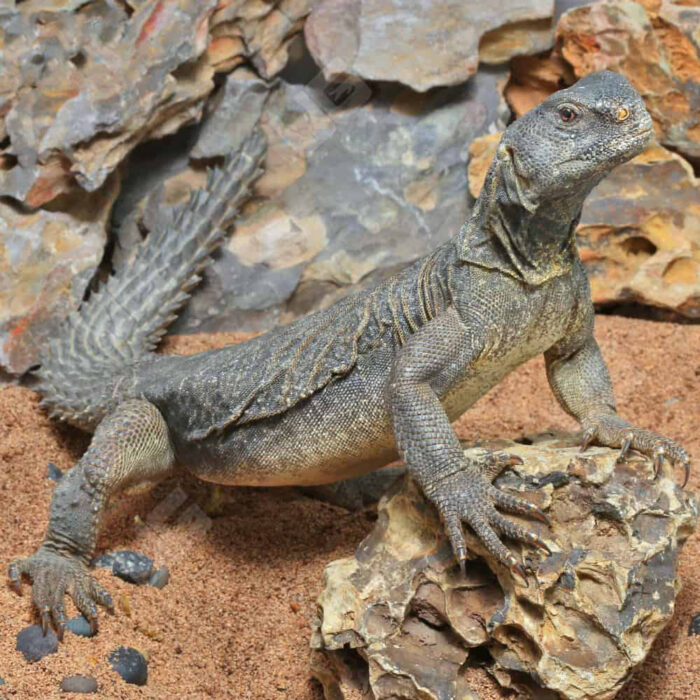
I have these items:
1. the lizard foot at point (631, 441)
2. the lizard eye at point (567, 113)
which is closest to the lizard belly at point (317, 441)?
the lizard foot at point (631, 441)

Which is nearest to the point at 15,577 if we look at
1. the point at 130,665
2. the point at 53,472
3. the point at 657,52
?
the point at 130,665

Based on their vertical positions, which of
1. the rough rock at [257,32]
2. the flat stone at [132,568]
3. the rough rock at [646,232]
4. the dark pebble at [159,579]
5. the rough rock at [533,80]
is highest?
the rough rock at [257,32]

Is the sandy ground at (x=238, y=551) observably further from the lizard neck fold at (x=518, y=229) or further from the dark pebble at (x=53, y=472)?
the lizard neck fold at (x=518, y=229)

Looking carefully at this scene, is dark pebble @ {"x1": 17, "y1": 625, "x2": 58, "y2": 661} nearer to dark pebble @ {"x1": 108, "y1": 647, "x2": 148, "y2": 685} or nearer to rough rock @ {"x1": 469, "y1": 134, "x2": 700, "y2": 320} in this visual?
dark pebble @ {"x1": 108, "y1": 647, "x2": 148, "y2": 685}

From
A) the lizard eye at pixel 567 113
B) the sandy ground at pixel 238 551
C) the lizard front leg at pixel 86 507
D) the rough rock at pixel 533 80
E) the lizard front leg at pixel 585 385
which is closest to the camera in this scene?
the lizard eye at pixel 567 113

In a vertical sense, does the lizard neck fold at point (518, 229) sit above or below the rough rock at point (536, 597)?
above

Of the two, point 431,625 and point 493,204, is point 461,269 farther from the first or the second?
point 431,625

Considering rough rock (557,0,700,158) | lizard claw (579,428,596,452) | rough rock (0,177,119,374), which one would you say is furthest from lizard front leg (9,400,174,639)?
rough rock (557,0,700,158)

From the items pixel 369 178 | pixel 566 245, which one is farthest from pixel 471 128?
pixel 566 245
